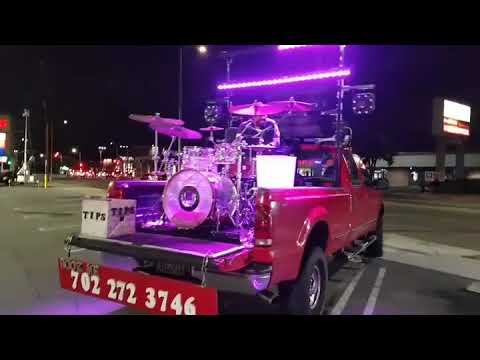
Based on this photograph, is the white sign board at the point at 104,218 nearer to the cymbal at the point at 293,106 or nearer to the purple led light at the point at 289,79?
the cymbal at the point at 293,106

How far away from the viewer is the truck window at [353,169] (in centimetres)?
653

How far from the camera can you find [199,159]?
5363 millimetres

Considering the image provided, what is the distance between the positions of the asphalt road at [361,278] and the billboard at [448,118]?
31666mm

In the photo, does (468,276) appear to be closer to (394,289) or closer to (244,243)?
(394,289)

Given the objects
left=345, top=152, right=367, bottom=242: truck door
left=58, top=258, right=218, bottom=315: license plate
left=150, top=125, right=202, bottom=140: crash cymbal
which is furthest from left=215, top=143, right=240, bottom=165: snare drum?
left=58, top=258, right=218, bottom=315: license plate

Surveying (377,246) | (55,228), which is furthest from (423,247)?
(55,228)

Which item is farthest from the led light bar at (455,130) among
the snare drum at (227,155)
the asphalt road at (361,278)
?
the snare drum at (227,155)

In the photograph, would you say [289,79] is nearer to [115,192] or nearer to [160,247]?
[115,192]

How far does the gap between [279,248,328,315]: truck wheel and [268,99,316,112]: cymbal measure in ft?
6.15

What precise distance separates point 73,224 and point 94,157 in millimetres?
105824

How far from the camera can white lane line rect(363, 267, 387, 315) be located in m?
5.50

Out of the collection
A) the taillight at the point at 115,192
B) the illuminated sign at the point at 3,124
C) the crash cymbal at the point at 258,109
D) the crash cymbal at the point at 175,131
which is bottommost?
the taillight at the point at 115,192

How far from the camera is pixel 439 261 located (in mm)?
8664

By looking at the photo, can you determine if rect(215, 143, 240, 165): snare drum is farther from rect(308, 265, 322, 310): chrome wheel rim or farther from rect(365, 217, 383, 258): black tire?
rect(365, 217, 383, 258): black tire
